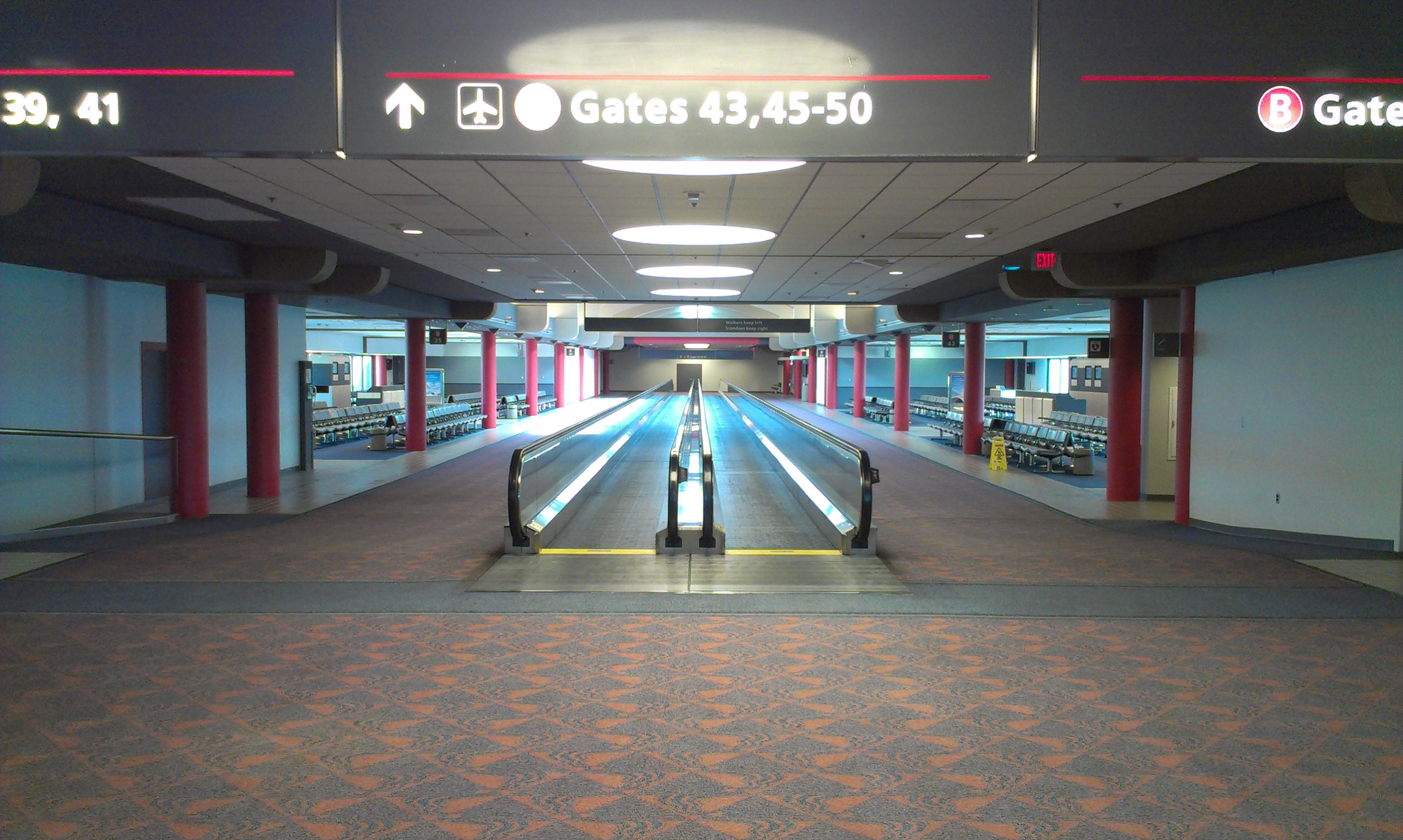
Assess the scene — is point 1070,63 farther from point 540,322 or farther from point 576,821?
point 540,322

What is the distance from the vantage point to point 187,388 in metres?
11.2

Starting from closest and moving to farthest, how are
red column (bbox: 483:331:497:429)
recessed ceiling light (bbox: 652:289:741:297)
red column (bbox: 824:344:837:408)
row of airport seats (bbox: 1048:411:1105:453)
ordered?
recessed ceiling light (bbox: 652:289:741:297) < row of airport seats (bbox: 1048:411:1105:453) < red column (bbox: 483:331:497:429) < red column (bbox: 824:344:837:408)

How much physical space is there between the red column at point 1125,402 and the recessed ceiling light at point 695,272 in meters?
6.08

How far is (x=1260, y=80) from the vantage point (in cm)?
360

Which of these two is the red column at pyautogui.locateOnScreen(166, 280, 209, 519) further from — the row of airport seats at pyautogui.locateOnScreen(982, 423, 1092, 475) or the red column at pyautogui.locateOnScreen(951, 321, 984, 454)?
the red column at pyautogui.locateOnScreen(951, 321, 984, 454)

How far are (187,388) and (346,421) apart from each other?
13.7 metres

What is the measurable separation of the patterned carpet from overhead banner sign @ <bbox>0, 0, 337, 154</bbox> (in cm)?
473

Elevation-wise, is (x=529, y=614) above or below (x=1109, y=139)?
below

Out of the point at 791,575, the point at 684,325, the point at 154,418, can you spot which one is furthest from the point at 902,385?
the point at 154,418

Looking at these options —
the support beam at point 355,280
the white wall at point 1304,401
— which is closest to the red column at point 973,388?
the white wall at point 1304,401

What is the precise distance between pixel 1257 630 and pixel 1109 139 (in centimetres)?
434

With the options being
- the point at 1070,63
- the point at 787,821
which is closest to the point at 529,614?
the point at 787,821

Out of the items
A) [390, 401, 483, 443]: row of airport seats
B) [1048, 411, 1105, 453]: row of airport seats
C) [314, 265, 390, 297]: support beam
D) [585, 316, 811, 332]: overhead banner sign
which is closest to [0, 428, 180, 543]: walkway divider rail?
[314, 265, 390, 297]: support beam

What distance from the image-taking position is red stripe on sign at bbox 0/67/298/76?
3.54 m
